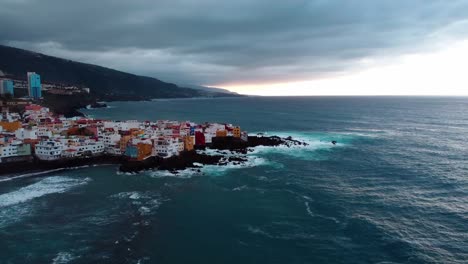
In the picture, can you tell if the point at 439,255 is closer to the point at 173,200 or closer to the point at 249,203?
the point at 249,203

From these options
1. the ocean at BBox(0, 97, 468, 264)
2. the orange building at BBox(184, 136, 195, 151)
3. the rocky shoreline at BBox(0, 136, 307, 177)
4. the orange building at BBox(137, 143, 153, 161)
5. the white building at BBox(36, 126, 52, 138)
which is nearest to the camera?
the ocean at BBox(0, 97, 468, 264)

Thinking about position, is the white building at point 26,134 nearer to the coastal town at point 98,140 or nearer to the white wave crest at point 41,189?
the coastal town at point 98,140

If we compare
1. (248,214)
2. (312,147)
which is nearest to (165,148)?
(248,214)

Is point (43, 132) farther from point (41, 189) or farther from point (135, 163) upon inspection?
point (41, 189)

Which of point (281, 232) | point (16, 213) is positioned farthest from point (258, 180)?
point (16, 213)

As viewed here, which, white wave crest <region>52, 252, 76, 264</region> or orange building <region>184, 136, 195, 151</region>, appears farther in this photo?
orange building <region>184, 136, 195, 151</region>

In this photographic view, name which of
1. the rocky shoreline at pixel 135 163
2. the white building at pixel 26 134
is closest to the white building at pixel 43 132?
the white building at pixel 26 134

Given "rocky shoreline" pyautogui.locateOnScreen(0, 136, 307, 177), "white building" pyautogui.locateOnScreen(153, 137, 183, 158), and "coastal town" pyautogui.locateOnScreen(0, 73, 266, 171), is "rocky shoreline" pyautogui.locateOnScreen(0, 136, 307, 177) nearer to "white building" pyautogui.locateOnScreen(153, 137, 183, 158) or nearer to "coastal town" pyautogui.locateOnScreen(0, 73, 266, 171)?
"white building" pyautogui.locateOnScreen(153, 137, 183, 158)

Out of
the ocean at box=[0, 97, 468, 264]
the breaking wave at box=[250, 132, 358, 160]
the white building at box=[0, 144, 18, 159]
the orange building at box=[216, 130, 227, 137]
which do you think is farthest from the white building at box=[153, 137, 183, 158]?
the white building at box=[0, 144, 18, 159]
